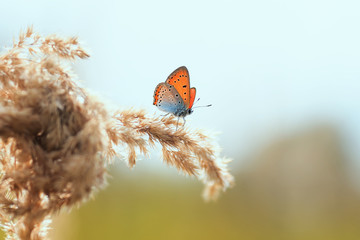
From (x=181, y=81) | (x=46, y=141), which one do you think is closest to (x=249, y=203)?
(x=181, y=81)

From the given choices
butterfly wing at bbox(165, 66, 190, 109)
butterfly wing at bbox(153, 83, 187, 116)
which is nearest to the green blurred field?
butterfly wing at bbox(153, 83, 187, 116)

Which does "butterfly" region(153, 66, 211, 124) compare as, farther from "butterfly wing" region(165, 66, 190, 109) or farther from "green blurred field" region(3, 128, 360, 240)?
"green blurred field" region(3, 128, 360, 240)

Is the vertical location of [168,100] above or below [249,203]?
above

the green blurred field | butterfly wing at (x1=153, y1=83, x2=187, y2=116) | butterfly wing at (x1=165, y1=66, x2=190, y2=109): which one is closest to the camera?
butterfly wing at (x1=165, y1=66, x2=190, y2=109)

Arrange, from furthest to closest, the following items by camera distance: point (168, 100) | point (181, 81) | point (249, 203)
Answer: point (249, 203) → point (168, 100) → point (181, 81)

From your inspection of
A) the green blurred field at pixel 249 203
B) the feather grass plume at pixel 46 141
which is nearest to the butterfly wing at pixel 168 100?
the feather grass plume at pixel 46 141

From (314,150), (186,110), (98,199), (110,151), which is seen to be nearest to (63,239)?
(98,199)

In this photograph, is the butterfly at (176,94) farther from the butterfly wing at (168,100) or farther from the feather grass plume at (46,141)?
the feather grass plume at (46,141)

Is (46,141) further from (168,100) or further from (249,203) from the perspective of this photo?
(249,203)
